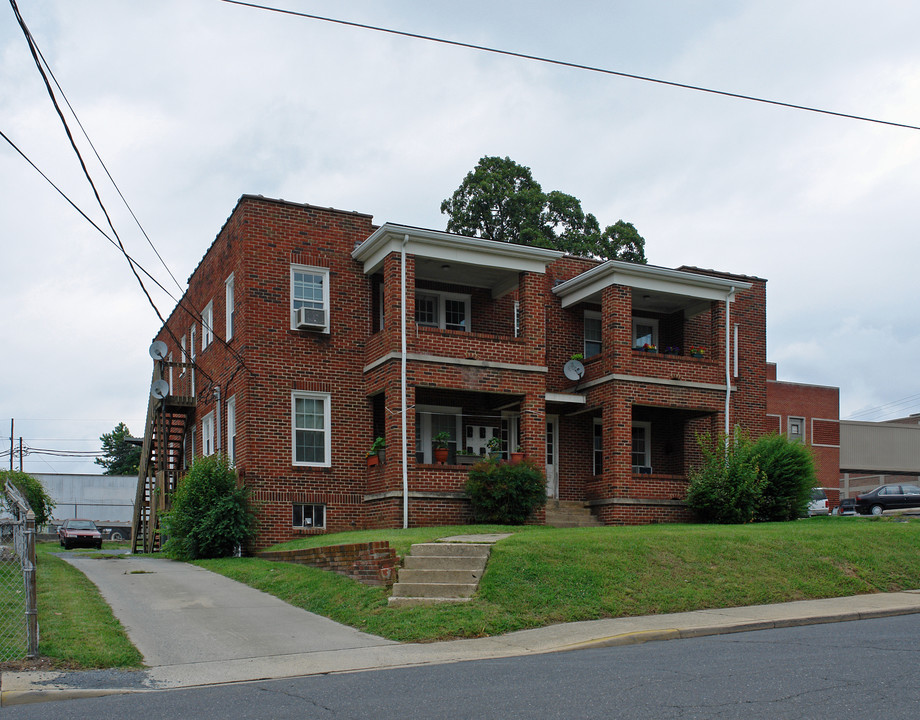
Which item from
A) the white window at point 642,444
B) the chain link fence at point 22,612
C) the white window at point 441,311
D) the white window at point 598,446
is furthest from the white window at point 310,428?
the chain link fence at point 22,612

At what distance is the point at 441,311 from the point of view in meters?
24.6

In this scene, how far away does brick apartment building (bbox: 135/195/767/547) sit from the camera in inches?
855

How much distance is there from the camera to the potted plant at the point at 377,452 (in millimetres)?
22094

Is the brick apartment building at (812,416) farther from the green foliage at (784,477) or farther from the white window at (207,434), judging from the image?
the white window at (207,434)

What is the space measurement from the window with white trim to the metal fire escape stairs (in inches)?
227

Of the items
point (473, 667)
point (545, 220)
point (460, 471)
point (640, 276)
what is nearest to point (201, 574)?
point (460, 471)

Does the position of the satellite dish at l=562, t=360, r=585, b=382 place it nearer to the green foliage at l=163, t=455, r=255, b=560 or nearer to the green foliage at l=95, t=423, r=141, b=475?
the green foliage at l=163, t=455, r=255, b=560

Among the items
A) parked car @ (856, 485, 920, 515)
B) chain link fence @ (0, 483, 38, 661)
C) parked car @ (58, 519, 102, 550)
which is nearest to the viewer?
chain link fence @ (0, 483, 38, 661)

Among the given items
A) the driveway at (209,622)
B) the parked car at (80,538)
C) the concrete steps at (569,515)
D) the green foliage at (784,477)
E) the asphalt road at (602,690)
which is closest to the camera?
the asphalt road at (602,690)

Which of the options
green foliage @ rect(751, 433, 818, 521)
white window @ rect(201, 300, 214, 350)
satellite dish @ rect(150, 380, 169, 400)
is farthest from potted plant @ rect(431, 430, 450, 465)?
satellite dish @ rect(150, 380, 169, 400)

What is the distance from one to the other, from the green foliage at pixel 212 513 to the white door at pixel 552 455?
781 cm

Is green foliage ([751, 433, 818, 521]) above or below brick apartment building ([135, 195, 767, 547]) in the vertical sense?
below

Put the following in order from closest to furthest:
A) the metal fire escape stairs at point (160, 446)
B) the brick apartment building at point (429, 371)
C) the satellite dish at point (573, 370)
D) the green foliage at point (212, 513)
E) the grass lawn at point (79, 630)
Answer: the grass lawn at point (79, 630) → the green foliage at point (212, 513) → the brick apartment building at point (429, 371) → the satellite dish at point (573, 370) → the metal fire escape stairs at point (160, 446)

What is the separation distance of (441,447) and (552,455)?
377 centimetres
